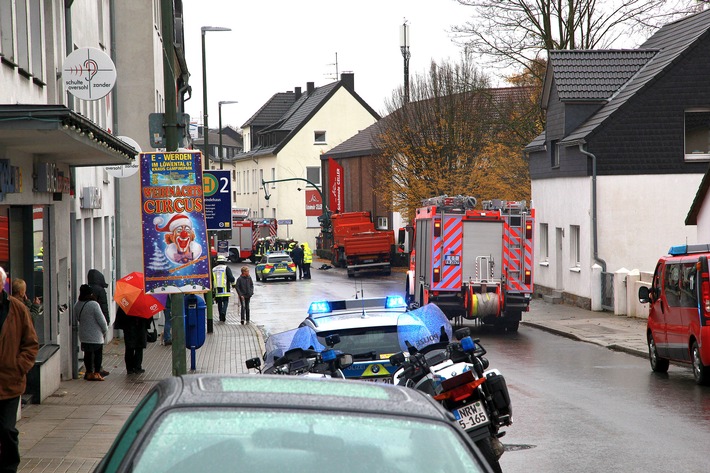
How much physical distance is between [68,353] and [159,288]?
20.2 feet

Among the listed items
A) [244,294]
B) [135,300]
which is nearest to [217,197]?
[135,300]

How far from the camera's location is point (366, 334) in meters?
11.1

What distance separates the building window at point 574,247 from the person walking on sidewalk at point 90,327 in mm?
21372

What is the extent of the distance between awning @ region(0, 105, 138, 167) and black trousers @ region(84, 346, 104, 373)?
306cm

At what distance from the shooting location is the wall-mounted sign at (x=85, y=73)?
53.2 feet

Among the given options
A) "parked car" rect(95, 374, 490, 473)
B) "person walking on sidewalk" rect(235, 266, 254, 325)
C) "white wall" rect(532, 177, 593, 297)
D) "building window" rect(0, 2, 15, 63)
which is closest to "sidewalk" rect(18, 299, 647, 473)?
"person walking on sidewalk" rect(235, 266, 254, 325)

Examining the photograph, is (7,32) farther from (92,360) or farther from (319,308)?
(92,360)

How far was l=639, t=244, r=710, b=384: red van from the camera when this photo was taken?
16.2m

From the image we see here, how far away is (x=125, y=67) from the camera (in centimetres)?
3061

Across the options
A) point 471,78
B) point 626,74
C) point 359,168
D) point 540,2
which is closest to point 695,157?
point 626,74

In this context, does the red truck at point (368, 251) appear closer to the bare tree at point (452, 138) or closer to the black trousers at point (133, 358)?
the bare tree at point (452, 138)

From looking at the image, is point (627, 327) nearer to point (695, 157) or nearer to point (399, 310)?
point (695, 157)

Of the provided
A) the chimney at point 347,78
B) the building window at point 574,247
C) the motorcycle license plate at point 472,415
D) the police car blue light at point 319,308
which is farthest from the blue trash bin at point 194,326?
the chimney at point 347,78

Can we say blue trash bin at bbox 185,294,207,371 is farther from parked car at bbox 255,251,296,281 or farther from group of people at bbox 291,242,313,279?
group of people at bbox 291,242,313,279
